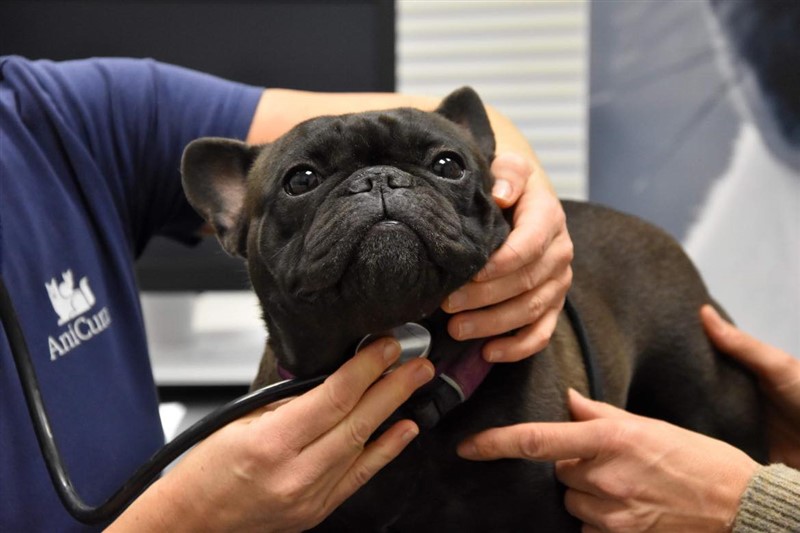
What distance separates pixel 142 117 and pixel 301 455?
Answer: 0.56 metres

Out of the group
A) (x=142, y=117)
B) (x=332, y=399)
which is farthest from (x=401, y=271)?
(x=142, y=117)

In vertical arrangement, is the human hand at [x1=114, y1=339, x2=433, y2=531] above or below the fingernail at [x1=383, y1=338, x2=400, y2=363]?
below

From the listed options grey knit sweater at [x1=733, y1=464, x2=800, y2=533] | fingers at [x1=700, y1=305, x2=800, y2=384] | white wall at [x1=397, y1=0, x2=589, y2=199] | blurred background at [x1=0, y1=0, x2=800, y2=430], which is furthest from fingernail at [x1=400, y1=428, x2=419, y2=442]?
white wall at [x1=397, y1=0, x2=589, y2=199]

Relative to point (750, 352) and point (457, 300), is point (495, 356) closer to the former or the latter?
point (457, 300)

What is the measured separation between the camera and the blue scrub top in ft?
3.08

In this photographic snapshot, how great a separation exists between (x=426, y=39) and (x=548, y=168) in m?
0.39

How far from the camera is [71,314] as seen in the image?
0.99 meters

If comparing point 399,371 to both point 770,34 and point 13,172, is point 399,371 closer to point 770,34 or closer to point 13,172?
point 13,172

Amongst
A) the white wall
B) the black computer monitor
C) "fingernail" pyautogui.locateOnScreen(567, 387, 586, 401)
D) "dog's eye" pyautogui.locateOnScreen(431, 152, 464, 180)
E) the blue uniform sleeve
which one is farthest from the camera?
the white wall

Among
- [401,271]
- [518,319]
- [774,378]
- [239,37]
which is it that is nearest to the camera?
[401,271]

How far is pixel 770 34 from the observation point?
1747 millimetres

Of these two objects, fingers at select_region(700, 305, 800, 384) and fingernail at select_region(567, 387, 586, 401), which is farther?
fingers at select_region(700, 305, 800, 384)

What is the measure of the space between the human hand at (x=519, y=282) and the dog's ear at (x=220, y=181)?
28 centimetres

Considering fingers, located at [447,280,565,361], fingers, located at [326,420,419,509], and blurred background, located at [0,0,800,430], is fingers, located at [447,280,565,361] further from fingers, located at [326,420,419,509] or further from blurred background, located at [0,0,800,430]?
blurred background, located at [0,0,800,430]
